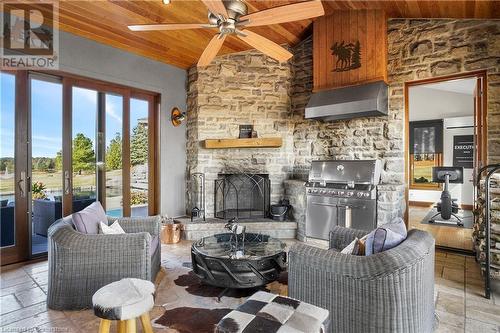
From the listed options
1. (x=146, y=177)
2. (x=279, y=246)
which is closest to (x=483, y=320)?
(x=279, y=246)

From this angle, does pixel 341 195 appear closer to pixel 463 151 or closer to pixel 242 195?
pixel 242 195

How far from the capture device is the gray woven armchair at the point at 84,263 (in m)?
2.26

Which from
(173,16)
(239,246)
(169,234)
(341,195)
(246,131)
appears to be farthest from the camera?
(246,131)

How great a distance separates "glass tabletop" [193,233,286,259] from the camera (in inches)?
100

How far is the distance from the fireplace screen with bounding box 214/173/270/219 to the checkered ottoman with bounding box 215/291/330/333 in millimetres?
3402

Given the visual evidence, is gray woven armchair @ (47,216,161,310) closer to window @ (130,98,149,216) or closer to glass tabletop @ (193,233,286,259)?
glass tabletop @ (193,233,286,259)

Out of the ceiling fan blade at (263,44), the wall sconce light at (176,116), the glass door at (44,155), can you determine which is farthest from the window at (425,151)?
the glass door at (44,155)

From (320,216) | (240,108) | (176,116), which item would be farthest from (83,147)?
(320,216)

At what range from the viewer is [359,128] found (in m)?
4.32

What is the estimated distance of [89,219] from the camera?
8.38 ft

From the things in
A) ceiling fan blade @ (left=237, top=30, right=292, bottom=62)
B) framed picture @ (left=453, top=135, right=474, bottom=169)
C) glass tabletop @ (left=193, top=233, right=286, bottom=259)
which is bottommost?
glass tabletop @ (left=193, top=233, right=286, bottom=259)

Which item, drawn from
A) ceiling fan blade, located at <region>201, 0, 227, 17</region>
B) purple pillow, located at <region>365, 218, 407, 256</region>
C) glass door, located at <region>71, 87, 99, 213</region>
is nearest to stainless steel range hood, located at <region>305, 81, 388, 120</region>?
ceiling fan blade, located at <region>201, 0, 227, 17</region>

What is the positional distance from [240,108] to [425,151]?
17.6 feet

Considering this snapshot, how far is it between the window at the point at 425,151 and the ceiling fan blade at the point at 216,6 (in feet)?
22.4
